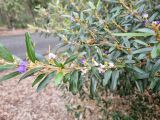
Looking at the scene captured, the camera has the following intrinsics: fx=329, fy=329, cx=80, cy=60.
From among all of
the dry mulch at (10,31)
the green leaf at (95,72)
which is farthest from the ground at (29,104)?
the dry mulch at (10,31)

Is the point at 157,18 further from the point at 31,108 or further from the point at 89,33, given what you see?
the point at 31,108

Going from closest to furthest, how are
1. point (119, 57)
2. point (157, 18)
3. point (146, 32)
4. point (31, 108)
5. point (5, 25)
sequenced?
1. point (146, 32)
2. point (119, 57)
3. point (157, 18)
4. point (31, 108)
5. point (5, 25)

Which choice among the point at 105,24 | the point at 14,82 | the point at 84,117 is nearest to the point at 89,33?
the point at 105,24

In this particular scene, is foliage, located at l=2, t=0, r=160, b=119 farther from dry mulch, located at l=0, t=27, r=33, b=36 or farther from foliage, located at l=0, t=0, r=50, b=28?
foliage, located at l=0, t=0, r=50, b=28

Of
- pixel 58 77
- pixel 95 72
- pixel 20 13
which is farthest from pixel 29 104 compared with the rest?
pixel 20 13

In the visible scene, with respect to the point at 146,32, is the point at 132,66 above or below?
below

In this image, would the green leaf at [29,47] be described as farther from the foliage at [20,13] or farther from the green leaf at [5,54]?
the foliage at [20,13]
